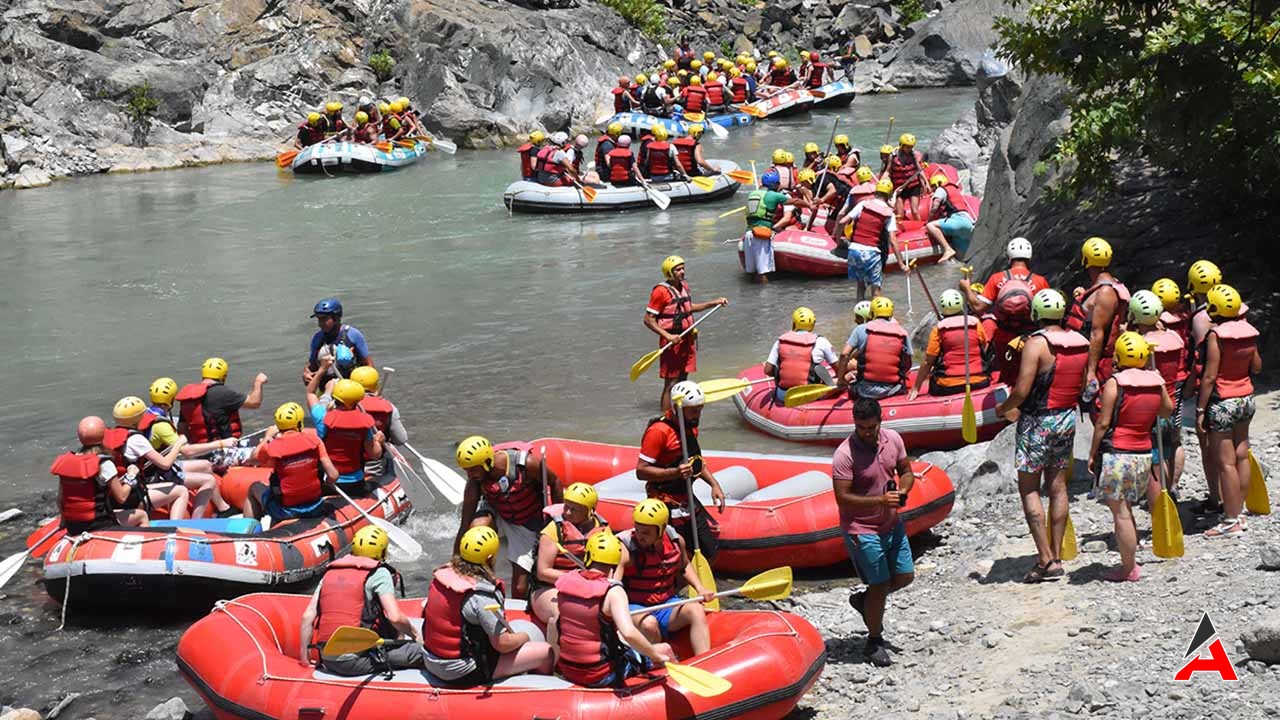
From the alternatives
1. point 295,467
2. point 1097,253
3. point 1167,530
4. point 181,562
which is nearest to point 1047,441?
point 1167,530

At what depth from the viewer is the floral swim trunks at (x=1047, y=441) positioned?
7461 millimetres

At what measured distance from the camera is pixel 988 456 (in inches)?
381

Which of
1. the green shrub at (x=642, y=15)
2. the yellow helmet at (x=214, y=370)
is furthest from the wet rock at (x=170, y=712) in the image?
the green shrub at (x=642, y=15)

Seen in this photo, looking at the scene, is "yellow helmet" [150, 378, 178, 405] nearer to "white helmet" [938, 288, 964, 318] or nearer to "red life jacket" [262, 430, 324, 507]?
"red life jacket" [262, 430, 324, 507]

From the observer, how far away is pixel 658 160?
73.0ft

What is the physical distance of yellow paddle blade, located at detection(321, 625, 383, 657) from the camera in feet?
21.5

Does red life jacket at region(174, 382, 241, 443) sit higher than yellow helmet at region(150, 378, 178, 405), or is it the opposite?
yellow helmet at region(150, 378, 178, 405)

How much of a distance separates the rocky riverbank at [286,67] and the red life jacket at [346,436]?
19.7 meters

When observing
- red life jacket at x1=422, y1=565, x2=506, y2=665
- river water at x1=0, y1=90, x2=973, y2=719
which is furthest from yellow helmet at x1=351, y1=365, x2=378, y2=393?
red life jacket at x1=422, y1=565, x2=506, y2=665

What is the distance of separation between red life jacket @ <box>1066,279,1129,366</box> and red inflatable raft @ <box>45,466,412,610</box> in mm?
5150

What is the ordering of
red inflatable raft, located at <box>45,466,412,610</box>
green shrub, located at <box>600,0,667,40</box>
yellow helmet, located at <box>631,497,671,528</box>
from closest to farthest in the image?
yellow helmet, located at <box>631,497,671,528</box>
red inflatable raft, located at <box>45,466,412,610</box>
green shrub, located at <box>600,0,667,40</box>

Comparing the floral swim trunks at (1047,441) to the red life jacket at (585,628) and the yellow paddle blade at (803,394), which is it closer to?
the red life jacket at (585,628)

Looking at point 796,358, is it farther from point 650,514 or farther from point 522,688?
point 522,688

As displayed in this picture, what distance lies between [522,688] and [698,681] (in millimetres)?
818
